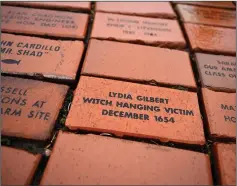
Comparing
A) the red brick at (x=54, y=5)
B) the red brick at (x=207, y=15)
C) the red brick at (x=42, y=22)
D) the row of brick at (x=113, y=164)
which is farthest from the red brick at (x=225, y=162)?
the red brick at (x=54, y=5)

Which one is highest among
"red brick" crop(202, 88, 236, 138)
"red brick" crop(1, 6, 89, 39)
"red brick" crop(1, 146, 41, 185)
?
"red brick" crop(1, 6, 89, 39)

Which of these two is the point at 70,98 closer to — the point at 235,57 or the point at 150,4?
the point at 235,57

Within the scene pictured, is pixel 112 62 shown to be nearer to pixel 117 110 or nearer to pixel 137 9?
pixel 117 110

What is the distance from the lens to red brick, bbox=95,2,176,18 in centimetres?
167

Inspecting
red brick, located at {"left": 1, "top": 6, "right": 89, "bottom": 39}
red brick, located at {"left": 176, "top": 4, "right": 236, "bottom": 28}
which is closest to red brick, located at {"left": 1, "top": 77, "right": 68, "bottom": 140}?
red brick, located at {"left": 1, "top": 6, "right": 89, "bottom": 39}

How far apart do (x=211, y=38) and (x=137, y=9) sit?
1.79ft

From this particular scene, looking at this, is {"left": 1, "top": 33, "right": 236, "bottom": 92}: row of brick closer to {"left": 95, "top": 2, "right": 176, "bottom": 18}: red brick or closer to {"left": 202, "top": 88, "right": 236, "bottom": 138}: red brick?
{"left": 202, "top": 88, "right": 236, "bottom": 138}: red brick

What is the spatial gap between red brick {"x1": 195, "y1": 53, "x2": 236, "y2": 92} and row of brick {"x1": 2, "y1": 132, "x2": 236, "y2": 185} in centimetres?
37

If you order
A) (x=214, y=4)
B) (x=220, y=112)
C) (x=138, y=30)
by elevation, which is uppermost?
(x=214, y=4)

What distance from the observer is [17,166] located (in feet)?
2.55

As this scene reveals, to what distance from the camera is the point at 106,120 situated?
93 centimetres

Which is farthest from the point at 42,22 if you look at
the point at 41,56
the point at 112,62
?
the point at 112,62

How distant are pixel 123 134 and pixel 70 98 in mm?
305

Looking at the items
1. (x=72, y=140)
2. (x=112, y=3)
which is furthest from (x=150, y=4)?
(x=72, y=140)
